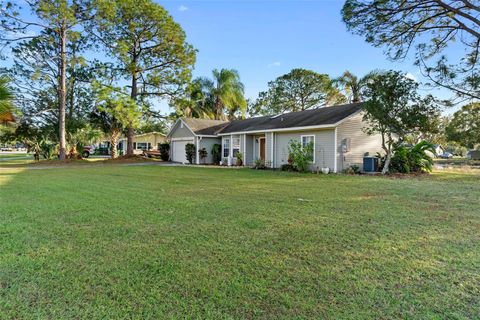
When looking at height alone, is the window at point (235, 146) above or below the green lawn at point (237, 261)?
above

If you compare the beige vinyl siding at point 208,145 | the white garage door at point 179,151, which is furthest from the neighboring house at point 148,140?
the beige vinyl siding at point 208,145

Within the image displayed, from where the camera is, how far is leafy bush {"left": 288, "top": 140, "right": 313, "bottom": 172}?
14594 mm

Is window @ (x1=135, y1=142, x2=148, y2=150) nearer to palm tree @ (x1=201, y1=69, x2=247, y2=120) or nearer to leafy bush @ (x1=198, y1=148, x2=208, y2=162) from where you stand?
palm tree @ (x1=201, y1=69, x2=247, y2=120)

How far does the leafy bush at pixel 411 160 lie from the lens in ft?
46.6

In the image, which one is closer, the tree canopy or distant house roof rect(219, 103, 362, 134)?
distant house roof rect(219, 103, 362, 134)

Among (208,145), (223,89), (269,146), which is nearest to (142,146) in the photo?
(223,89)

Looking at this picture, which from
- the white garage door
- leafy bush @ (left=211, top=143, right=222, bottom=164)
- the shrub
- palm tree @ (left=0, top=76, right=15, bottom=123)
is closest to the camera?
palm tree @ (left=0, top=76, right=15, bottom=123)

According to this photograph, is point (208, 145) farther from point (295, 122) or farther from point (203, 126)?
point (295, 122)

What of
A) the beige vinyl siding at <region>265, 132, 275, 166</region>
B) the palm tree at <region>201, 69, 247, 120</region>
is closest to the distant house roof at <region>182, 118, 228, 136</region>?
the beige vinyl siding at <region>265, 132, 275, 166</region>

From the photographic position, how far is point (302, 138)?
1588cm

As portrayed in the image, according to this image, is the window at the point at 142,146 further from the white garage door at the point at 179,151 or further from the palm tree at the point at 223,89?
the white garage door at the point at 179,151

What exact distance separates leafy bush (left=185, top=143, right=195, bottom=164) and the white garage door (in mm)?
687

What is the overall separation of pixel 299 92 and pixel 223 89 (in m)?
10.3

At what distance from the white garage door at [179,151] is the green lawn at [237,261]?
58.3 ft
